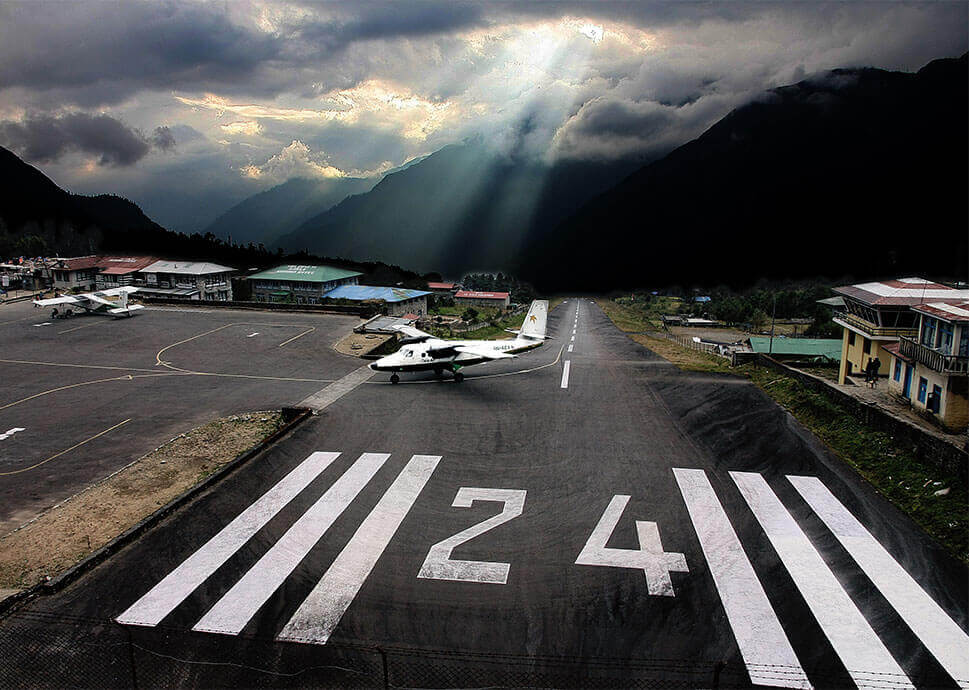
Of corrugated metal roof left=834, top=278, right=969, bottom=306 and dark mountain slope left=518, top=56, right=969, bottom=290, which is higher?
dark mountain slope left=518, top=56, right=969, bottom=290

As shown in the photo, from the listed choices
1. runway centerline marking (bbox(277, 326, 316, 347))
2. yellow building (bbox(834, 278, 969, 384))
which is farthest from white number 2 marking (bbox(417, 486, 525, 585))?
runway centerline marking (bbox(277, 326, 316, 347))

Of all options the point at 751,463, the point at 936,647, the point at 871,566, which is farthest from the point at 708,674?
the point at 751,463

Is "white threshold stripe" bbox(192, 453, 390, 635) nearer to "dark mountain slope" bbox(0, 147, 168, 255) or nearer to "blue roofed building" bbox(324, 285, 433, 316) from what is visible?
"blue roofed building" bbox(324, 285, 433, 316)

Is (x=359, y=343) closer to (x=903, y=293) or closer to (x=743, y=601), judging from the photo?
(x=743, y=601)

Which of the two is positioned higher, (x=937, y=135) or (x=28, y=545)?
(x=937, y=135)

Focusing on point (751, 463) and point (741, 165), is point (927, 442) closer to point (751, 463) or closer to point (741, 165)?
point (751, 463)

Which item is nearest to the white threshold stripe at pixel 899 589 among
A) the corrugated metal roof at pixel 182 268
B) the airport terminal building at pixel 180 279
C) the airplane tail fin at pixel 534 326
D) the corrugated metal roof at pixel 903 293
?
the corrugated metal roof at pixel 903 293

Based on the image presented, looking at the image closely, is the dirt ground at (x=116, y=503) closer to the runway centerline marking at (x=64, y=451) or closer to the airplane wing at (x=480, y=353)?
the runway centerline marking at (x=64, y=451)
